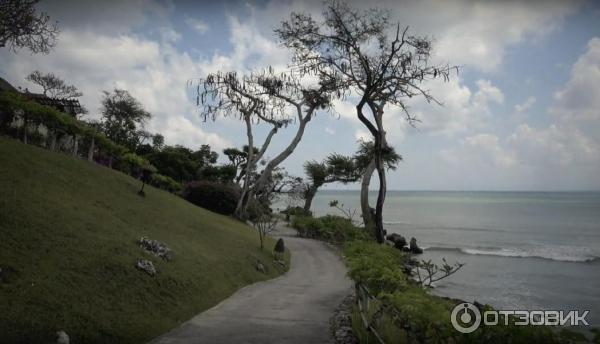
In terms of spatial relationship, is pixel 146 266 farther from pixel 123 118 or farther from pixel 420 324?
pixel 123 118

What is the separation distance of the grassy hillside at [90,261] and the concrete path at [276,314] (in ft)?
1.94

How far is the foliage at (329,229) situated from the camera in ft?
88.4

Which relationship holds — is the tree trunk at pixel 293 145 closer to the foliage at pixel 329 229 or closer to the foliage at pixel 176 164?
the foliage at pixel 329 229

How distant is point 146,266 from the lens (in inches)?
431

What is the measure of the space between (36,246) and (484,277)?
2110cm

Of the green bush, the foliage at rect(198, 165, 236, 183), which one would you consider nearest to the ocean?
the green bush

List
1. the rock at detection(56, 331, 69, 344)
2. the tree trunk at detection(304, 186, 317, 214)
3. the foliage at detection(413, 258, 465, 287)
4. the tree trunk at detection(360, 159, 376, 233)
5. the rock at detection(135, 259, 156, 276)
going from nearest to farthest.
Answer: the rock at detection(56, 331, 69, 344) → the foliage at detection(413, 258, 465, 287) → the rock at detection(135, 259, 156, 276) → the tree trunk at detection(360, 159, 376, 233) → the tree trunk at detection(304, 186, 317, 214)

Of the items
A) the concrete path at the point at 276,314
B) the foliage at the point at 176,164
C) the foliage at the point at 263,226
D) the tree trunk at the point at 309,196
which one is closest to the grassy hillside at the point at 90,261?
the concrete path at the point at 276,314

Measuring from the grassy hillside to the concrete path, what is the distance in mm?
591

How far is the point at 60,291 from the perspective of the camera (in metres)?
8.45

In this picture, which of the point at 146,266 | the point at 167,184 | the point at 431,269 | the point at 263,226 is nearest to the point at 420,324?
the point at 146,266

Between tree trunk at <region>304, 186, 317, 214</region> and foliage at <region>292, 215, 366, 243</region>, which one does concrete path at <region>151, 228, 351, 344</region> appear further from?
tree trunk at <region>304, 186, 317, 214</region>

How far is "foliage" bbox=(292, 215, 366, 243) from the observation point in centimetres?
2694

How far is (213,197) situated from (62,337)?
24.2 metres
